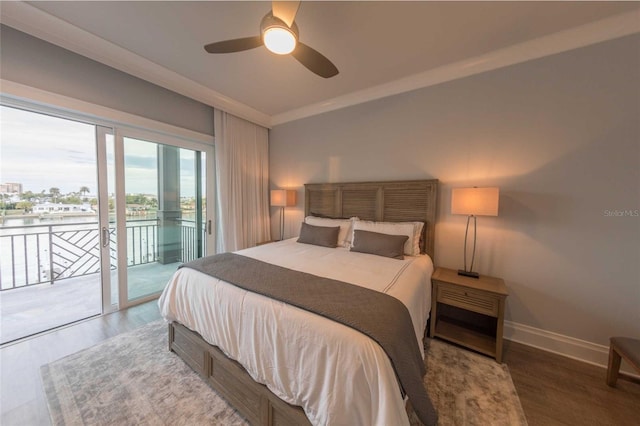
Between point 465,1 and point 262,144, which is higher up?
point 465,1

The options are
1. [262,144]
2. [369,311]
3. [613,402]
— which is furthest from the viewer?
[262,144]

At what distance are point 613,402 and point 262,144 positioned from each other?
4.68 meters

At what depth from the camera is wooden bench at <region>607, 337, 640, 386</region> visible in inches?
56.2

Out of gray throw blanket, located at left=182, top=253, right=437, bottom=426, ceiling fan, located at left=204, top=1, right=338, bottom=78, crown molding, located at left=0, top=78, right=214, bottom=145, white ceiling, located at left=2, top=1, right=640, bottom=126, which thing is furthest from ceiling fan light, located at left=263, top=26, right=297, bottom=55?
crown molding, located at left=0, top=78, right=214, bottom=145

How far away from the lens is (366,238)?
245 cm

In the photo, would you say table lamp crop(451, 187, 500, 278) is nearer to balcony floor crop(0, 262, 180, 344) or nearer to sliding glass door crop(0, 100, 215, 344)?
sliding glass door crop(0, 100, 215, 344)

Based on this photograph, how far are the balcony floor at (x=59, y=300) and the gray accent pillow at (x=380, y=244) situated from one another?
2.82 meters

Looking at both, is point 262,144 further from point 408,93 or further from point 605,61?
point 605,61

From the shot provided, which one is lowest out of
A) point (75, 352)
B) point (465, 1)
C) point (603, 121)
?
point (75, 352)

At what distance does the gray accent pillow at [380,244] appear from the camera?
2.28m

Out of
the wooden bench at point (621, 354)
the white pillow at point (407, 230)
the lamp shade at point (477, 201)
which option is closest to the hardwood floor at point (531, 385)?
the wooden bench at point (621, 354)

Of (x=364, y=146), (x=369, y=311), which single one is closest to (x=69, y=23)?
(x=364, y=146)

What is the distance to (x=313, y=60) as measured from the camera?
5.69ft

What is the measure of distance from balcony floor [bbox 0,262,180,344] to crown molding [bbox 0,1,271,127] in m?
2.33
